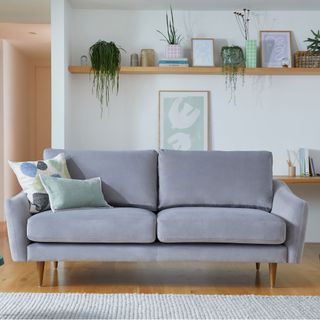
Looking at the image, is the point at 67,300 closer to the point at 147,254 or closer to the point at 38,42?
the point at 147,254

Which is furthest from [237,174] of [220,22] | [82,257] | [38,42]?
[38,42]

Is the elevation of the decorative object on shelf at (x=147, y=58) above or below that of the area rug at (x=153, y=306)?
above

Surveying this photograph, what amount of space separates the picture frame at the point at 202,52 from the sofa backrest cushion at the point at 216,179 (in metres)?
1.50

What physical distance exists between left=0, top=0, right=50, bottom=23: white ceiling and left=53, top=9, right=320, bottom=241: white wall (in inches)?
13.0

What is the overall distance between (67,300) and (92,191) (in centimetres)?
87

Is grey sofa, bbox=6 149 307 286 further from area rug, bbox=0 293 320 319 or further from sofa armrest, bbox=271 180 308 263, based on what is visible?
area rug, bbox=0 293 320 319

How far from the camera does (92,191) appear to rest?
4117 millimetres

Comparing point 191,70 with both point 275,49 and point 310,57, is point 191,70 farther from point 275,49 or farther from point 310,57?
point 310,57

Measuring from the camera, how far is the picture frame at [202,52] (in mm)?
5730

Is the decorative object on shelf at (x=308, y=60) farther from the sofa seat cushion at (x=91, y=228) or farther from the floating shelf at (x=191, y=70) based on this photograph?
the sofa seat cushion at (x=91, y=228)

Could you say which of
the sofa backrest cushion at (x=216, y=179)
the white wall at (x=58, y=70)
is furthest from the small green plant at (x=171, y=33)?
the sofa backrest cushion at (x=216, y=179)

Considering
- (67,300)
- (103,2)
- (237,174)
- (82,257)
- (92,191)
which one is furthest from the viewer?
(103,2)

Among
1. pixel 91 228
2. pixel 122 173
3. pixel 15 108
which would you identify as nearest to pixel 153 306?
pixel 91 228

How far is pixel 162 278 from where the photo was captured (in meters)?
4.13
